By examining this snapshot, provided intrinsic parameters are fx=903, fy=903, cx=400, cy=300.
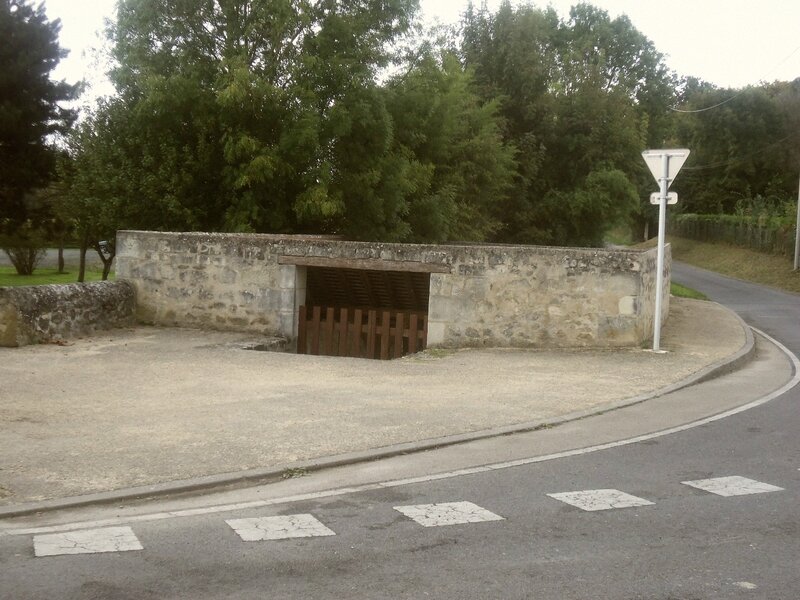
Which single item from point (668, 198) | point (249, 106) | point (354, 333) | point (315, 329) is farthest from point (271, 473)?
point (249, 106)

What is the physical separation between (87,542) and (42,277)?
117ft

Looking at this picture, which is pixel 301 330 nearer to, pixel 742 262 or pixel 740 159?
pixel 742 262

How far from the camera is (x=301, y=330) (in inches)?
639

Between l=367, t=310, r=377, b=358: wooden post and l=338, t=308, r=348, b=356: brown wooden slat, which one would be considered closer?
l=367, t=310, r=377, b=358: wooden post

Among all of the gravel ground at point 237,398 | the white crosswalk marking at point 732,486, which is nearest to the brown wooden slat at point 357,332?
the gravel ground at point 237,398


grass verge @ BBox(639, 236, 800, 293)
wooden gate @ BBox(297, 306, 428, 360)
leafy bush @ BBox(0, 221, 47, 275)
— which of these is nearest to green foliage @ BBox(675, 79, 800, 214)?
grass verge @ BBox(639, 236, 800, 293)

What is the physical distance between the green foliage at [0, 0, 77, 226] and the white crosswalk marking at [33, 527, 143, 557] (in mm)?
30597

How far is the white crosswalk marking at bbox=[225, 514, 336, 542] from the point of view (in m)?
5.73

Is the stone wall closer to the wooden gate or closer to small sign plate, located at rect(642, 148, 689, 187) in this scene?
the wooden gate

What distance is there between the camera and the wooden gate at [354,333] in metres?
15.6

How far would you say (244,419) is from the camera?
9141 mm

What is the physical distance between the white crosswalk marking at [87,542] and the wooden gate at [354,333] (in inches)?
389

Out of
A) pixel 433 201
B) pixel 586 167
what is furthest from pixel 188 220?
pixel 586 167

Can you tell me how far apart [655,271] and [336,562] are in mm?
12267
